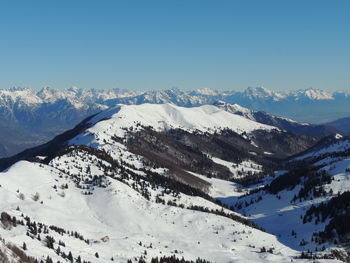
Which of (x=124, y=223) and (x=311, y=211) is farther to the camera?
(x=311, y=211)

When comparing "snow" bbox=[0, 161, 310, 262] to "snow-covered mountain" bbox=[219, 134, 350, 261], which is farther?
"snow-covered mountain" bbox=[219, 134, 350, 261]

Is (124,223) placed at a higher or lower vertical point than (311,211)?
lower

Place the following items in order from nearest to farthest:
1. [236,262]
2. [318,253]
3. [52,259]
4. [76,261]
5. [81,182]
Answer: [52,259] → [76,261] → [236,262] → [318,253] → [81,182]

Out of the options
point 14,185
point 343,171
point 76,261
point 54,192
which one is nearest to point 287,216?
point 343,171

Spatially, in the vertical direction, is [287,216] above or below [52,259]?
below

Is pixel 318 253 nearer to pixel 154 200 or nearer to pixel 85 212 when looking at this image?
pixel 154 200

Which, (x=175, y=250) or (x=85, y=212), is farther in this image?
(x=85, y=212)

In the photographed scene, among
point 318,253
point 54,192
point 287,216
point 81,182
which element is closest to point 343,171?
point 287,216

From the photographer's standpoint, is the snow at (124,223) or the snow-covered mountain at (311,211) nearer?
the snow at (124,223)

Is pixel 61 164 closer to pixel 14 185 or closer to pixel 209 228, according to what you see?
pixel 14 185

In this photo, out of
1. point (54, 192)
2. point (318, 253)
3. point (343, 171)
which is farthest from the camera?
point (343, 171)
